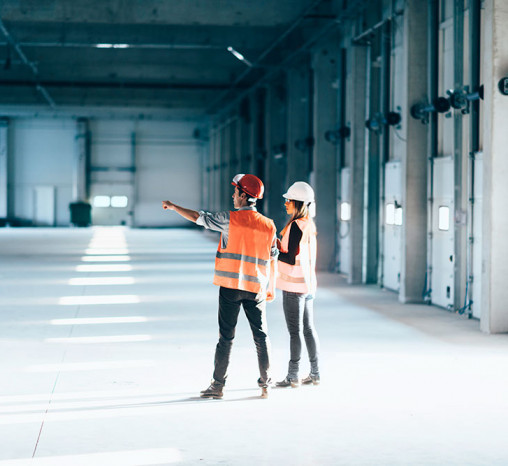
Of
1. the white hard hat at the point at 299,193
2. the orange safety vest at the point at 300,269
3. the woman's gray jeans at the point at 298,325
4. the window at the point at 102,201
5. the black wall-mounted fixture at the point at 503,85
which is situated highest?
the black wall-mounted fixture at the point at 503,85

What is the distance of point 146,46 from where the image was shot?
917 inches

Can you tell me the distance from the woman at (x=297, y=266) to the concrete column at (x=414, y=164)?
7014mm

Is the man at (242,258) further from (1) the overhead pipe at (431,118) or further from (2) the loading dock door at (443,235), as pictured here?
(1) the overhead pipe at (431,118)

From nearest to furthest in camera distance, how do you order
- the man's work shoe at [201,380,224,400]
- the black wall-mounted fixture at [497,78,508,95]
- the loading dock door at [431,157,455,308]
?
the man's work shoe at [201,380,224,400]
the black wall-mounted fixture at [497,78,508,95]
the loading dock door at [431,157,455,308]

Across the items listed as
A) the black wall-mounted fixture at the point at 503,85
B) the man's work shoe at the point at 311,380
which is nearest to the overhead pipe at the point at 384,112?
the black wall-mounted fixture at the point at 503,85

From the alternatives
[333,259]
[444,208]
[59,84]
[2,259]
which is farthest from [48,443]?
[59,84]

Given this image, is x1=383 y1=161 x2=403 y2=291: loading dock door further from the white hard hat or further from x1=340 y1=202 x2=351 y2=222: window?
the white hard hat

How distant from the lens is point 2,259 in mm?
23453

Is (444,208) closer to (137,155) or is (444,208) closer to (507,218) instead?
(507,218)

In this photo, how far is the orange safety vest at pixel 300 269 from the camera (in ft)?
23.9

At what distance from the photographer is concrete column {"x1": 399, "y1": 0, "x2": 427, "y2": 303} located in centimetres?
1405

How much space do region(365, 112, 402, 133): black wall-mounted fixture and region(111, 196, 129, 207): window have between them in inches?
1276

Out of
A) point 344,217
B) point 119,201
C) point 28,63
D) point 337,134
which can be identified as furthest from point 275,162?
point 119,201

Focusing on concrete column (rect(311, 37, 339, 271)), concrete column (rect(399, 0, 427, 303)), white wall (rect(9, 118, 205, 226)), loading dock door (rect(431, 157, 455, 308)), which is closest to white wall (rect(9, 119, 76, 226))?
white wall (rect(9, 118, 205, 226))
